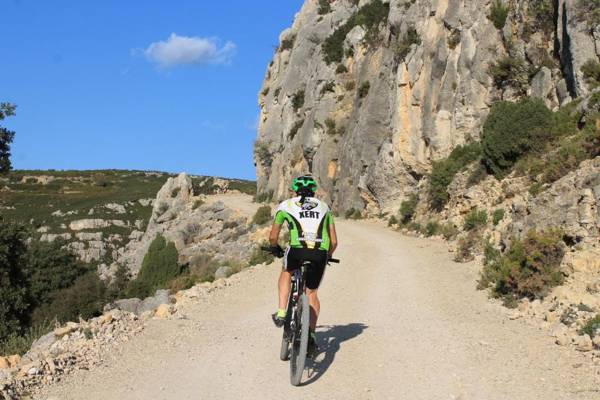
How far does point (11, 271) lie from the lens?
2138 centimetres

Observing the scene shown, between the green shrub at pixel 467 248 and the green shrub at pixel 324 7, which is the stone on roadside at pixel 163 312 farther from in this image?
the green shrub at pixel 324 7

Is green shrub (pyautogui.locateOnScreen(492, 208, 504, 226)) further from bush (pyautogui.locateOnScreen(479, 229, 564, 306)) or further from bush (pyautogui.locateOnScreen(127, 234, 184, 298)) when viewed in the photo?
bush (pyautogui.locateOnScreen(127, 234, 184, 298))

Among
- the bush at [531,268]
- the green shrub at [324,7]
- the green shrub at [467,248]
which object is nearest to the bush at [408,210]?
the green shrub at [467,248]

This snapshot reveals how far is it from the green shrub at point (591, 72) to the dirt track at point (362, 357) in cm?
937

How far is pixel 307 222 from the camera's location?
6.45 m

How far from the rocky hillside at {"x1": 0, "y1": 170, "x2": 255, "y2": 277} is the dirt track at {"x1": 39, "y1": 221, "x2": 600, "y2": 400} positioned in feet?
118

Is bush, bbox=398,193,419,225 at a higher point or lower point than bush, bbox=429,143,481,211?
lower

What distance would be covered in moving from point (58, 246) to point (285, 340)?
36054 millimetres

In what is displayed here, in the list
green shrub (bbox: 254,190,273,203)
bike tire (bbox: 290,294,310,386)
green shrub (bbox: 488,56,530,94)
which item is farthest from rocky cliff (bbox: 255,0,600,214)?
bike tire (bbox: 290,294,310,386)

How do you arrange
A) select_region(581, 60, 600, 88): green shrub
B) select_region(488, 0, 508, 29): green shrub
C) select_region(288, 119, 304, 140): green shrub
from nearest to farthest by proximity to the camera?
select_region(581, 60, 600, 88): green shrub → select_region(488, 0, 508, 29): green shrub → select_region(288, 119, 304, 140): green shrub

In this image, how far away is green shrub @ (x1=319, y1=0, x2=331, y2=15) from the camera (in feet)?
173

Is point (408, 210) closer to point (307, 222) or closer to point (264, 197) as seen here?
point (307, 222)

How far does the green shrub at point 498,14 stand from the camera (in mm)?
24766

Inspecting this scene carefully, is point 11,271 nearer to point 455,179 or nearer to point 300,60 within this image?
point 455,179
